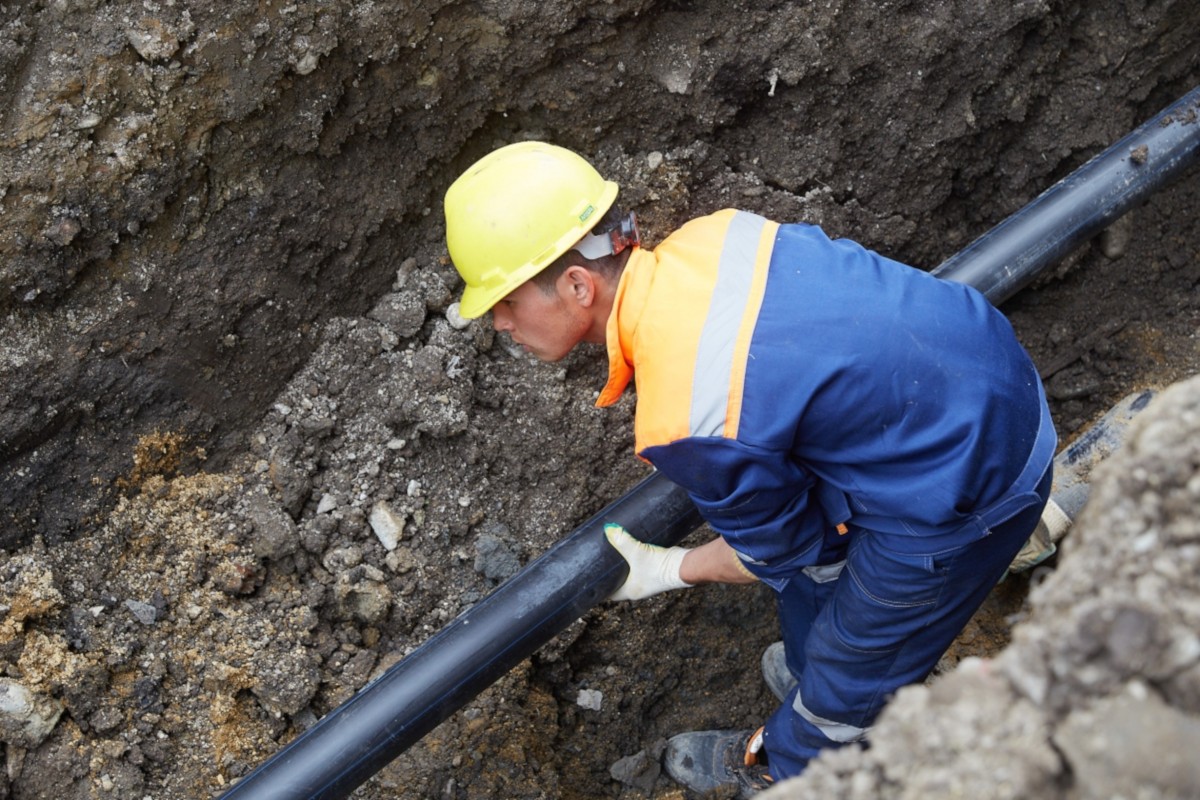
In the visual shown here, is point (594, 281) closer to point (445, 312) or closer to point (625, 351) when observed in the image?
point (625, 351)

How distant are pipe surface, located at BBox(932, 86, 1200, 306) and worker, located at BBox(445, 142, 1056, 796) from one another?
2.06ft

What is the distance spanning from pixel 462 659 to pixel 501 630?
0.34 feet

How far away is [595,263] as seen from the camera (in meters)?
2.22

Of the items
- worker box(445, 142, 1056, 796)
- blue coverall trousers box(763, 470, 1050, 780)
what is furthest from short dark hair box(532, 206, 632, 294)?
blue coverall trousers box(763, 470, 1050, 780)

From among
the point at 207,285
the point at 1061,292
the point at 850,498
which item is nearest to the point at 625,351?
the point at 850,498

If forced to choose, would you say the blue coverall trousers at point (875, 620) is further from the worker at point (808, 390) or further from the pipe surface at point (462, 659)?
the pipe surface at point (462, 659)

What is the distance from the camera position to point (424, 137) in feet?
10.3

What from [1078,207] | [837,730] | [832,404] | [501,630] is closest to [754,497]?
[832,404]

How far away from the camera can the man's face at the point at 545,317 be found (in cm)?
223

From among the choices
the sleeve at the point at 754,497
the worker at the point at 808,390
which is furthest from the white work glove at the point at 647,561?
the sleeve at the point at 754,497

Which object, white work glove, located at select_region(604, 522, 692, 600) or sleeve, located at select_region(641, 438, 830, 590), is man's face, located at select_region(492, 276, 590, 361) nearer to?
sleeve, located at select_region(641, 438, 830, 590)

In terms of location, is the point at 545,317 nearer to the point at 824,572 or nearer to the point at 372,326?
the point at 824,572

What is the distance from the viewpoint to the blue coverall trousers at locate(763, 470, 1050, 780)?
227 centimetres

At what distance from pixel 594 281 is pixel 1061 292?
7.55 ft
